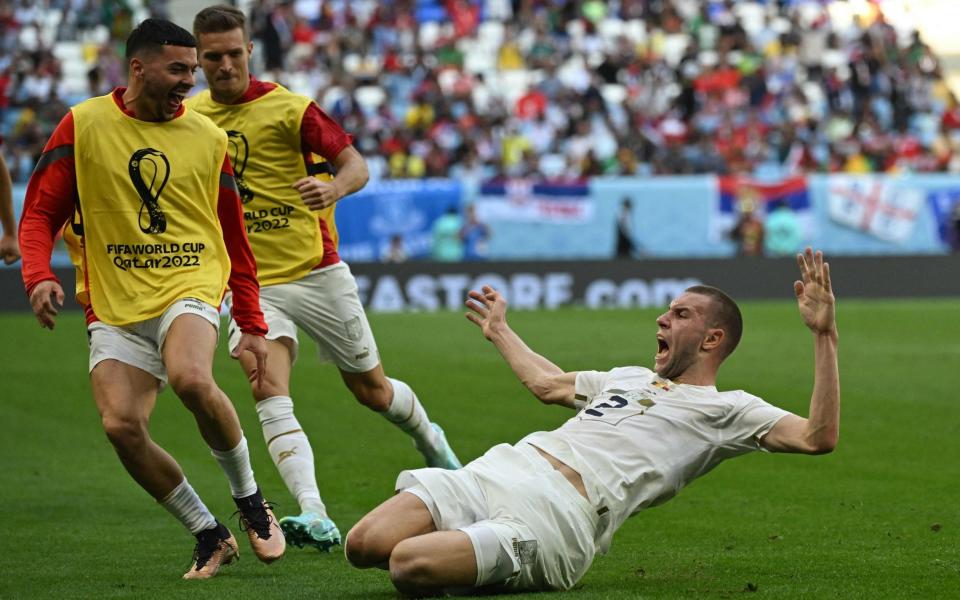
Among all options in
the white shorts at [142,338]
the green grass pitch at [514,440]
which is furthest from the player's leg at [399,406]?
the white shorts at [142,338]

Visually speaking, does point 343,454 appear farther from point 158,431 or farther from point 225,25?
point 225,25

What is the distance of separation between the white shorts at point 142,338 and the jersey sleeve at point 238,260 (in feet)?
0.68

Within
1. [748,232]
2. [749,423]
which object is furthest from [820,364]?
[748,232]

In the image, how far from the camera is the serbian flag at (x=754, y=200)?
28.0m

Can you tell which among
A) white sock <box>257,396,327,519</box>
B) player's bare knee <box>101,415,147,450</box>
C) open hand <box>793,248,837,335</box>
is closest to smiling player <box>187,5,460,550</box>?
white sock <box>257,396,327,519</box>

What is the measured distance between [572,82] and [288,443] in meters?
25.8

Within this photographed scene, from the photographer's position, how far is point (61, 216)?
21.0 ft

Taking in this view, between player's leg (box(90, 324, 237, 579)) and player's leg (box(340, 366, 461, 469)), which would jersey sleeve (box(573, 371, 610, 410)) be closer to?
Result: player's leg (box(90, 324, 237, 579))

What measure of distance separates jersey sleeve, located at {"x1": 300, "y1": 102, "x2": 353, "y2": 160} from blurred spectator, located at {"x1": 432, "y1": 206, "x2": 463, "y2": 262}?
18.9 m

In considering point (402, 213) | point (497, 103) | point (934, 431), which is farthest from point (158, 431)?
point (497, 103)

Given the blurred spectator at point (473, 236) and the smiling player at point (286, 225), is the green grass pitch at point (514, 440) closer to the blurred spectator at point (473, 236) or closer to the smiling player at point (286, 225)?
the smiling player at point (286, 225)

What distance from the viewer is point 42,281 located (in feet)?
20.2

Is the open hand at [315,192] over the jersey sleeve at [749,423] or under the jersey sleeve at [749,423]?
over

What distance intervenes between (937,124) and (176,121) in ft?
94.0
